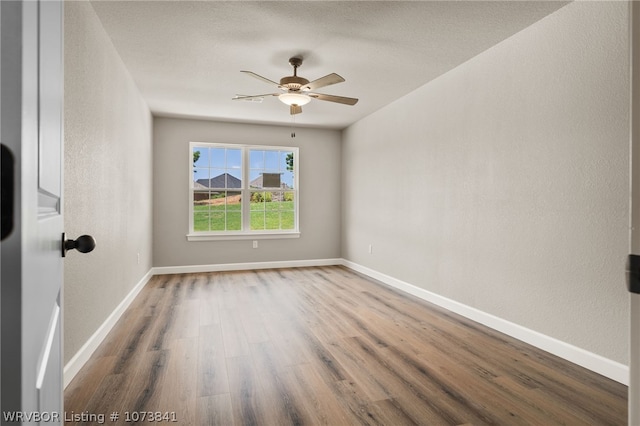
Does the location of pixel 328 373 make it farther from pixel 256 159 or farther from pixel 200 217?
pixel 256 159

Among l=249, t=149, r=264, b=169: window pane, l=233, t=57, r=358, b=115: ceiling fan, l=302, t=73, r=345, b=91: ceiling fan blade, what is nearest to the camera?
l=302, t=73, r=345, b=91: ceiling fan blade

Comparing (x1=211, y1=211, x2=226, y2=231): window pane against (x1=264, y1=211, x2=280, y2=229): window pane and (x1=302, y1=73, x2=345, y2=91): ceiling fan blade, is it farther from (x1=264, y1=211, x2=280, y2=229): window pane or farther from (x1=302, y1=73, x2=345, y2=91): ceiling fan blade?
(x1=302, y1=73, x2=345, y2=91): ceiling fan blade

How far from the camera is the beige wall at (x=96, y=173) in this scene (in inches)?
84.7

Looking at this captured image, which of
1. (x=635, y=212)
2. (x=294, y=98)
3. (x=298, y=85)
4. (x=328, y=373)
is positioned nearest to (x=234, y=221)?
(x=294, y=98)

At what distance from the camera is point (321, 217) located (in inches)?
259

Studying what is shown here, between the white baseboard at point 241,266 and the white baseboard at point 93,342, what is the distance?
164 cm

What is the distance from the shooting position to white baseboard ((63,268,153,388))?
2111 millimetres

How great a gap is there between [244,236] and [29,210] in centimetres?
568

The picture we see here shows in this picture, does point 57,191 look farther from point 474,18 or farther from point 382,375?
point 474,18

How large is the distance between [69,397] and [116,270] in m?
1.53

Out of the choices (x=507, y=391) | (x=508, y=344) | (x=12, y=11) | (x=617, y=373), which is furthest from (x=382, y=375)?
(x=12, y=11)

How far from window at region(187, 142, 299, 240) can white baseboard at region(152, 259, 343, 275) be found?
49cm

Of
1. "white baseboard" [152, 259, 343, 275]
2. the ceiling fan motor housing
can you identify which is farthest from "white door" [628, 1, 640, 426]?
"white baseboard" [152, 259, 343, 275]

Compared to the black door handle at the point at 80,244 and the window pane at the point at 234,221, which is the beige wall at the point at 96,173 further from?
the window pane at the point at 234,221
